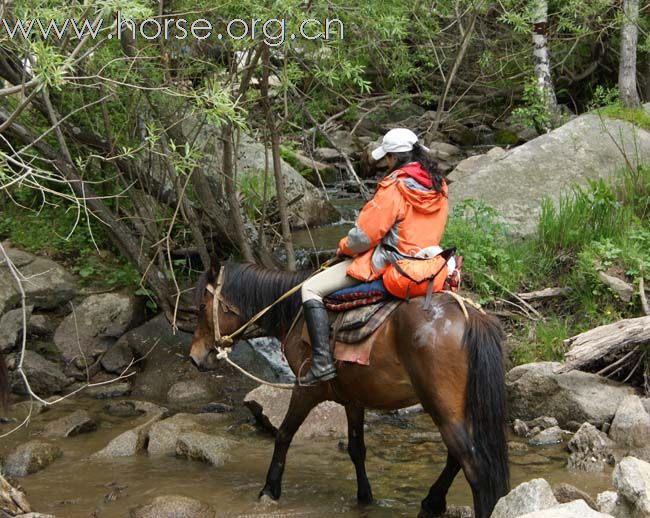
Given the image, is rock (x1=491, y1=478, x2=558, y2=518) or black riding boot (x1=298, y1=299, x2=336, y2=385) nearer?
rock (x1=491, y1=478, x2=558, y2=518)

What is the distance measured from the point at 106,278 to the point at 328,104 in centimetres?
344

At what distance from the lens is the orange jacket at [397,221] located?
5.46m

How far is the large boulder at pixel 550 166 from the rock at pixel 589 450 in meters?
3.42

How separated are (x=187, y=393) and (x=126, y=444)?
1.66 meters

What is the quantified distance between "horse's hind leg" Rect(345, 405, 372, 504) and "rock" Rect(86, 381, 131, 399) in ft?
12.3

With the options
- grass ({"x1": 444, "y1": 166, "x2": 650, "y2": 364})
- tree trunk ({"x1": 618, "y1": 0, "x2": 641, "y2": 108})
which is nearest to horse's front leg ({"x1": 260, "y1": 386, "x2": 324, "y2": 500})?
grass ({"x1": 444, "y1": 166, "x2": 650, "y2": 364})

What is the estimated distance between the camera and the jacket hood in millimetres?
5445

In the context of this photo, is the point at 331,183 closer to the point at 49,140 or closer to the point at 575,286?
the point at 49,140

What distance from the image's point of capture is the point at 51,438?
7.84 meters

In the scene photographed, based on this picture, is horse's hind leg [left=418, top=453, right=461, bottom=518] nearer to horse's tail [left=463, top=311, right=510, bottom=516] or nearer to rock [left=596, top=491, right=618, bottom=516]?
horse's tail [left=463, top=311, right=510, bottom=516]

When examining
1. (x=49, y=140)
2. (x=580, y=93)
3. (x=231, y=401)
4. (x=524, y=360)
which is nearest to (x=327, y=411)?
(x=231, y=401)

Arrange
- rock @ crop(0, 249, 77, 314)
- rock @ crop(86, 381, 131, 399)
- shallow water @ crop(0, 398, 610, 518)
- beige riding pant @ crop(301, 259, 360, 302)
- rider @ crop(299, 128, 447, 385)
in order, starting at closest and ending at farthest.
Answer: rider @ crop(299, 128, 447, 385), beige riding pant @ crop(301, 259, 360, 302), shallow water @ crop(0, 398, 610, 518), rock @ crop(86, 381, 131, 399), rock @ crop(0, 249, 77, 314)

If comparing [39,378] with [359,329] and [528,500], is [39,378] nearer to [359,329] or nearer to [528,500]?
[359,329]

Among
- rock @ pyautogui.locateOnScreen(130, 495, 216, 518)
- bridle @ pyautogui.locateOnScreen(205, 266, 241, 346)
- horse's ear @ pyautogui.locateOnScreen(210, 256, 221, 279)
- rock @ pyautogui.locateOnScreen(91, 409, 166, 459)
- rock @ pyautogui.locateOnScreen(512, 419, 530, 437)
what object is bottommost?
rock @ pyautogui.locateOnScreen(512, 419, 530, 437)
